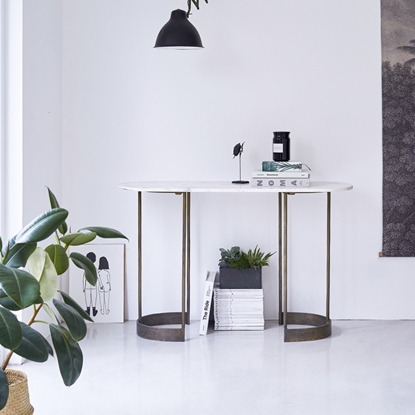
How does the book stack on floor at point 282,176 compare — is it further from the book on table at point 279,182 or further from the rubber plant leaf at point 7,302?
the rubber plant leaf at point 7,302

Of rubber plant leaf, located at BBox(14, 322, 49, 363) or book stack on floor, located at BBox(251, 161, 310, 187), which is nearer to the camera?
rubber plant leaf, located at BBox(14, 322, 49, 363)

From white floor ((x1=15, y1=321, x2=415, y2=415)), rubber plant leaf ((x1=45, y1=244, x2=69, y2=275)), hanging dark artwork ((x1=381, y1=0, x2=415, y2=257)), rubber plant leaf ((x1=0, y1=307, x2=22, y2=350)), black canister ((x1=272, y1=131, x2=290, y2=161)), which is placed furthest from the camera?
hanging dark artwork ((x1=381, y1=0, x2=415, y2=257))

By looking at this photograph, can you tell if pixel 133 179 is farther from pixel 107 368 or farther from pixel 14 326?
pixel 14 326

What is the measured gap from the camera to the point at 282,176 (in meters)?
4.21

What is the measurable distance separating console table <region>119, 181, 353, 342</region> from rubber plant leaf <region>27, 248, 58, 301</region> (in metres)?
1.89

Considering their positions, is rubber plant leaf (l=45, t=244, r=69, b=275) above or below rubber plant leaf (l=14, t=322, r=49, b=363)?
above

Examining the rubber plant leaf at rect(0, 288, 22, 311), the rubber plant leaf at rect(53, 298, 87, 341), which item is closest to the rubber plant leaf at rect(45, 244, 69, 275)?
the rubber plant leaf at rect(53, 298, 87, 341)

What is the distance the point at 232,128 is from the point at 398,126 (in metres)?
1.03

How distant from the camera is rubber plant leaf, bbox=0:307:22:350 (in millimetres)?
1894

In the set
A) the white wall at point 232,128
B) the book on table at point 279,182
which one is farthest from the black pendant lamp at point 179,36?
the book on table at point 279,182

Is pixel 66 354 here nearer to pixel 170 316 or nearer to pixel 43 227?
pixel 43 227

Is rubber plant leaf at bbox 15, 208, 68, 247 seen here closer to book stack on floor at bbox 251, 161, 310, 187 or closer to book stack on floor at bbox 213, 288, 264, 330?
book stack on floor at bbox 251, 161, 310, 187

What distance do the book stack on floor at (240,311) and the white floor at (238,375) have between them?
89 millimetres

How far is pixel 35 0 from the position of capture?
4.07 meters
